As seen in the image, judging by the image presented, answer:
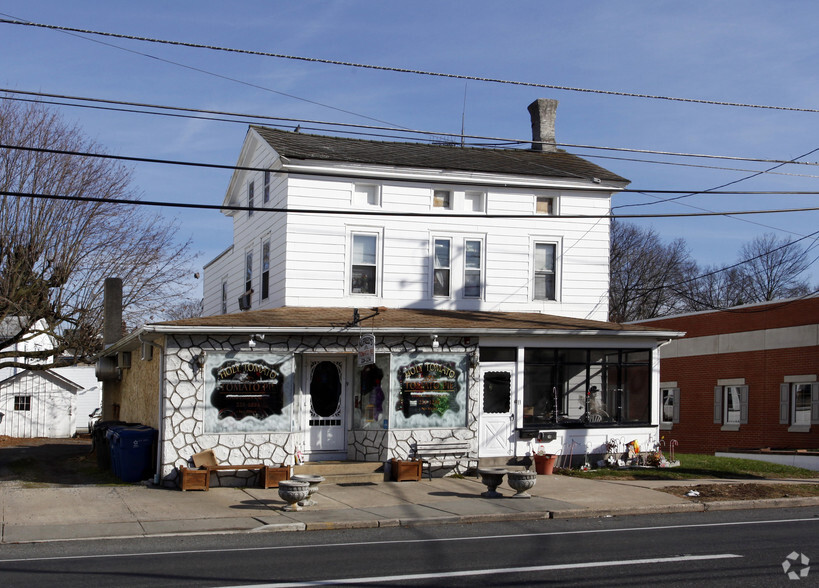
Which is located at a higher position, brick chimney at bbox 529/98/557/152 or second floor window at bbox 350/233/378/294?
brick chimney at bbox 529/98/557/152

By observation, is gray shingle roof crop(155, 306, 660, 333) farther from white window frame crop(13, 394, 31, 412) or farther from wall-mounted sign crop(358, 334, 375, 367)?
white window frame crop(13, 394, 31, 412)

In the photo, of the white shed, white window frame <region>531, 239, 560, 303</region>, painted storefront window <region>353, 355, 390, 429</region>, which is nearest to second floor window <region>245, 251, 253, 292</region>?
painted storefront window <region>353, 355, 390, 429</region>

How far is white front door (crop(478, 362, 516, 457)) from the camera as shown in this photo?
1969cm

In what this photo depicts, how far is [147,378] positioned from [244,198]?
7.97m

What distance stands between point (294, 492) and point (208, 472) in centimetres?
297

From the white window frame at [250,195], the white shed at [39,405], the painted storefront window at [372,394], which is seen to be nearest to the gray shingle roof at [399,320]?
the painted storefront window at [372,394]

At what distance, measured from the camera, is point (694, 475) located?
19594 millimetres

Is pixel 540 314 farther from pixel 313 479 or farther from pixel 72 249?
pixel 72 249

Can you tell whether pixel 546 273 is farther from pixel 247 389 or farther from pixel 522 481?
pixel 247 389

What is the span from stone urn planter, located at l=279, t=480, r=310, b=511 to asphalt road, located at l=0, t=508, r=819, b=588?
5.37 ft

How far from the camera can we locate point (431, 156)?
24.4 metres

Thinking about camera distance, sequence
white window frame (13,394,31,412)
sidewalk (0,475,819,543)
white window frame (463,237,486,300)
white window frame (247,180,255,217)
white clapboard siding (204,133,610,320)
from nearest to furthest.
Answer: sidewalk (0,475,819,543) → white clapboard siding (204,133,610,320) → white window frame (463,237,486,300) → white window frame (247,180,255,217) → white window frame (13,394,31,412)

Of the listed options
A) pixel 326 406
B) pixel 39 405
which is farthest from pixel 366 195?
pixel 39 405

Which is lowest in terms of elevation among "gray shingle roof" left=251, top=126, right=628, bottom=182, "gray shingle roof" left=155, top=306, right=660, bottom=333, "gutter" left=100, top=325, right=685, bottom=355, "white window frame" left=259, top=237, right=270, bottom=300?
"gutter" left=100, top=325, right=685, bottom=355
